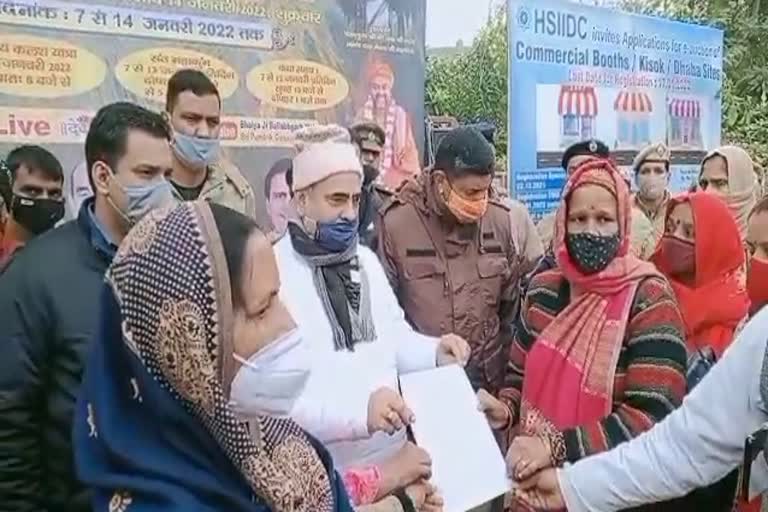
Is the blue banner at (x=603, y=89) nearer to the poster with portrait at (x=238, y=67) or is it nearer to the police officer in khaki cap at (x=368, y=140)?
the poster with portrait at (x=238, y=67)

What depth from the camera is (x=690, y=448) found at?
2.18 metres

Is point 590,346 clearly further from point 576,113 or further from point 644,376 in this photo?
point 576,113

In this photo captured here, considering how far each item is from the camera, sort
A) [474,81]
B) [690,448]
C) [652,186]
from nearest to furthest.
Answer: [690,448] < [652,186] < [474,81]

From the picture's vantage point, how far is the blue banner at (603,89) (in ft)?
23.0

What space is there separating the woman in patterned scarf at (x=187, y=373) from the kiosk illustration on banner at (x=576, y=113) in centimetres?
593

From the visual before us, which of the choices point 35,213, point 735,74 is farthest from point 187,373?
point 735,74

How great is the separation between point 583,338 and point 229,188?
95.5 inches

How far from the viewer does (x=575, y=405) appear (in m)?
2.88

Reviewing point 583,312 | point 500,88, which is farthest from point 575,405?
point 500,88

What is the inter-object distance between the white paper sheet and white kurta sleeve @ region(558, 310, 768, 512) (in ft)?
0.64

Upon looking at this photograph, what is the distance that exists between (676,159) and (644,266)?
6155 mm

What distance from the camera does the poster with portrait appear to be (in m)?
4.48

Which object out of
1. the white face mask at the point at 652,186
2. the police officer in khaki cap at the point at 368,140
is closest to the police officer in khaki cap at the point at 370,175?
the police officer in khaki cap at the point at 368,140

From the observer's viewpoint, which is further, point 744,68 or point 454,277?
point 744,68
